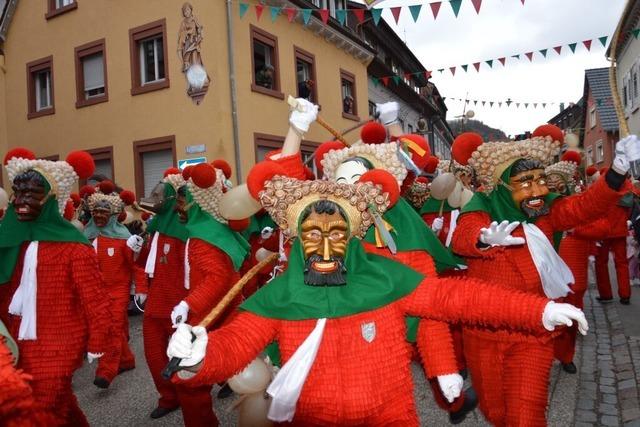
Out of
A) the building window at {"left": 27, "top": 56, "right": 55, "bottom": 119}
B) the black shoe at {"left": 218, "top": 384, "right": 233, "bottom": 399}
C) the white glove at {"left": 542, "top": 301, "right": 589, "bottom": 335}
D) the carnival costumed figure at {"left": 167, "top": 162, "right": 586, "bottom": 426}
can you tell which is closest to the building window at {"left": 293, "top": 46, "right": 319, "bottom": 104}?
the building window at {"left": 27, "top": 56, "right": 55, "bottom": 119}

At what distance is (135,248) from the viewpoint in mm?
6125

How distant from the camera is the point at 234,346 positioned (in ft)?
7.61

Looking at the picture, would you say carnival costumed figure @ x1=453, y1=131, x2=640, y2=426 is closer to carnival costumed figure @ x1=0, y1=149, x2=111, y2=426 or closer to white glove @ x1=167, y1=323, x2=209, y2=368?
white glove @ x1=167, y1=323, x2=209, y2=368

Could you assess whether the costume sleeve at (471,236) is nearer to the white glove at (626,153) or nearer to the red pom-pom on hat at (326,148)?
the white glove at (626,153)

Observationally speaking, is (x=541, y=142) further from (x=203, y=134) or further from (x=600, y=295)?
(x=203, y=134)

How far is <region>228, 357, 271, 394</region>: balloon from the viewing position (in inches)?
108

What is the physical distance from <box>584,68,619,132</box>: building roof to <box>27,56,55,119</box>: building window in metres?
21.4

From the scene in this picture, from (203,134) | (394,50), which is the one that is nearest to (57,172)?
(203,134)

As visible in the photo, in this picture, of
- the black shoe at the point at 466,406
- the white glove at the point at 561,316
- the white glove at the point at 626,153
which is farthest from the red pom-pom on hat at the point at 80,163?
the white glove at the point at 626,153

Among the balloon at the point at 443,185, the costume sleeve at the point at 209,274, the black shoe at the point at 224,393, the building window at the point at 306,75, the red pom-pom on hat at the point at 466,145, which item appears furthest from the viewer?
the building window at the point at 306,75

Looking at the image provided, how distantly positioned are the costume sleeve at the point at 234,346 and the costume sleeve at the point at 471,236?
60.2 inches

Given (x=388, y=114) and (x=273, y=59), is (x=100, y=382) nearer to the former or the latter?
(x=388, y=114)

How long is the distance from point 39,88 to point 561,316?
16.7m

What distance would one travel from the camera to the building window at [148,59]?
13.0 metres
